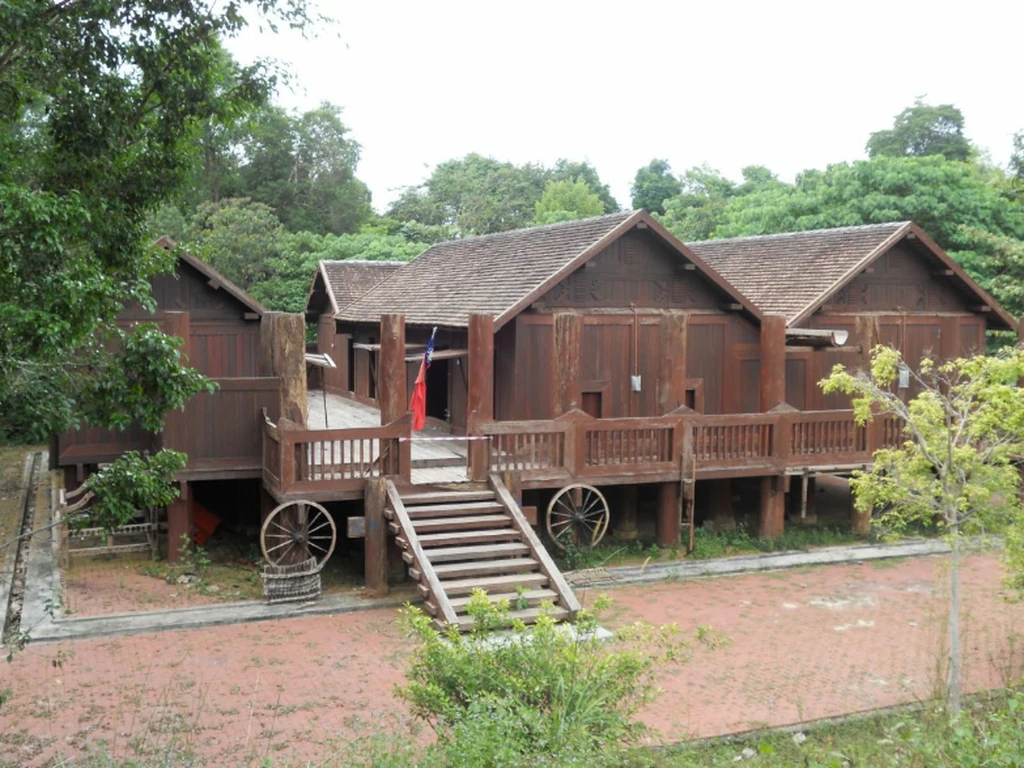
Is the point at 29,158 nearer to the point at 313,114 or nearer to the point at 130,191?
the point at 130,191

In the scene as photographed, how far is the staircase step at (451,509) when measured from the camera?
16.3 meters

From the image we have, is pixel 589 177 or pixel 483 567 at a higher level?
pixel 589 177

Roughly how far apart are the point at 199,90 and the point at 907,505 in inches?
365

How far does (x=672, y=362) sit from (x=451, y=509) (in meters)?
5.57

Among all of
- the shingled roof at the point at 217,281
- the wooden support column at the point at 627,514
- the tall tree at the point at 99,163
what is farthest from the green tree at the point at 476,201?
the tall tree at the point at 99,163

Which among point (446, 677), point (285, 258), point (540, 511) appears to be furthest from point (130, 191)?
point (285, 258)

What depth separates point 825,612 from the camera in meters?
15.6

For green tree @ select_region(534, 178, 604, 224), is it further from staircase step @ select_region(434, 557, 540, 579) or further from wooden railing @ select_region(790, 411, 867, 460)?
staircase step @ select_region(434, 557, 540, 579)

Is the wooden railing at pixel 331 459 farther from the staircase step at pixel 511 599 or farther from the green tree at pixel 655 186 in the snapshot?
the green tree at pixel 655 186

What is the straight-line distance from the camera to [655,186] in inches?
2766

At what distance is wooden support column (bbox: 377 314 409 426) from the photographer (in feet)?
55.6

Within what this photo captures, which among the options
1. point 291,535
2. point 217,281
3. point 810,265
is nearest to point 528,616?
point 291,535

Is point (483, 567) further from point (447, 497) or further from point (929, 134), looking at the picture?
point (929, 134)

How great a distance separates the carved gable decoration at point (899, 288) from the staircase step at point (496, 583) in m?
Answer: 10.0
